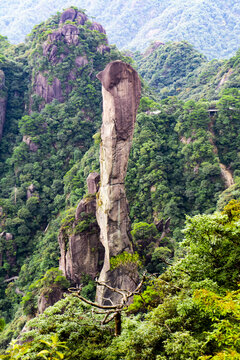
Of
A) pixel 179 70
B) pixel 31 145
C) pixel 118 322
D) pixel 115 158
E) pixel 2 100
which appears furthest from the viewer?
pixel 179 70

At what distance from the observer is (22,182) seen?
114 feet

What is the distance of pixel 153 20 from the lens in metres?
127

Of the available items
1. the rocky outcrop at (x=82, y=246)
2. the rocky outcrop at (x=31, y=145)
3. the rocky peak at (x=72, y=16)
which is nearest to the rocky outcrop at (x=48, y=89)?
the rocky outcrop at (x=31, y=145)

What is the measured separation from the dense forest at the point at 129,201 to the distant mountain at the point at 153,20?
174 feet

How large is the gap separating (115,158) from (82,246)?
7.00m

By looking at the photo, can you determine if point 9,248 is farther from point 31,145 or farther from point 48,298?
point 31,145

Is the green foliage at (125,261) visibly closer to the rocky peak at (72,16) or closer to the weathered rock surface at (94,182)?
the weathered rock surface at (94,182)

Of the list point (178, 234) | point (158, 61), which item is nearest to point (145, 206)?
point (178, 234)

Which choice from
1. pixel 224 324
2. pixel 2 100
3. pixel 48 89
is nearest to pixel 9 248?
pixel 2 100

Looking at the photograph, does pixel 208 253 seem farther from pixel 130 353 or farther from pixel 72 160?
pixel 72 160

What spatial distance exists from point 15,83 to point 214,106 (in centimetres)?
3091

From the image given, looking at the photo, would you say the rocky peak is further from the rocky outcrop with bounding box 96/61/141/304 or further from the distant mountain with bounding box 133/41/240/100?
the rocky outcrop with bounding box 96/61/141/304

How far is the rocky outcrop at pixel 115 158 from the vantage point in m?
15.3

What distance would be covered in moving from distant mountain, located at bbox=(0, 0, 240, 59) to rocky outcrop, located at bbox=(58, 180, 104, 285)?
307 feet
